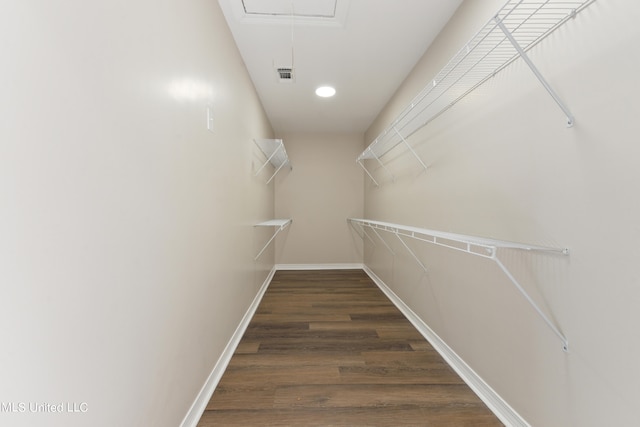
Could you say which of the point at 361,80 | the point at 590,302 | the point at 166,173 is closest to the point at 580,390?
the point at 590,302

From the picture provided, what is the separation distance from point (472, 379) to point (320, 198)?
322 centimetres

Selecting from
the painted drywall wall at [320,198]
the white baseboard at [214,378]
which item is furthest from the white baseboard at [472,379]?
the painted drywall wall at [320,198]

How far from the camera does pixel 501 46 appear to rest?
1.22 m

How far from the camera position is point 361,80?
101 inches

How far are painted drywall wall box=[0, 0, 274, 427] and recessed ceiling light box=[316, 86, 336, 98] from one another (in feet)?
4.88

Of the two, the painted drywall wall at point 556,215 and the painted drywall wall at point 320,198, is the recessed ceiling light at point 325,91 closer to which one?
the painted drywall wall at point 556,215

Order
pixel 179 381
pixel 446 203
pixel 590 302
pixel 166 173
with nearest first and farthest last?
pixel 590 302 < pixel 166 173 < pixel 179 381 < pixel 446 203

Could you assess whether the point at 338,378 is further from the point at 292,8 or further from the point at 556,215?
the point at 292,8

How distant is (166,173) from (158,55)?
418 mm

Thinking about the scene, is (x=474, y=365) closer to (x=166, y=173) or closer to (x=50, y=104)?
(x=166, y=173)

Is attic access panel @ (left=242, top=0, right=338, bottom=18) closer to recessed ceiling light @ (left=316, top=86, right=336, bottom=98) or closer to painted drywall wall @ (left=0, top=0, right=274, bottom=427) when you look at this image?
painted drywall wall @ (left=0, top=0, right=274, bottom=427)

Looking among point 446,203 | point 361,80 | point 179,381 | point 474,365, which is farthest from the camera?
point 361,80

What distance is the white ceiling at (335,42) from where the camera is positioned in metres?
1.67

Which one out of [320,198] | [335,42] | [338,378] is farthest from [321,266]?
[335,42]
